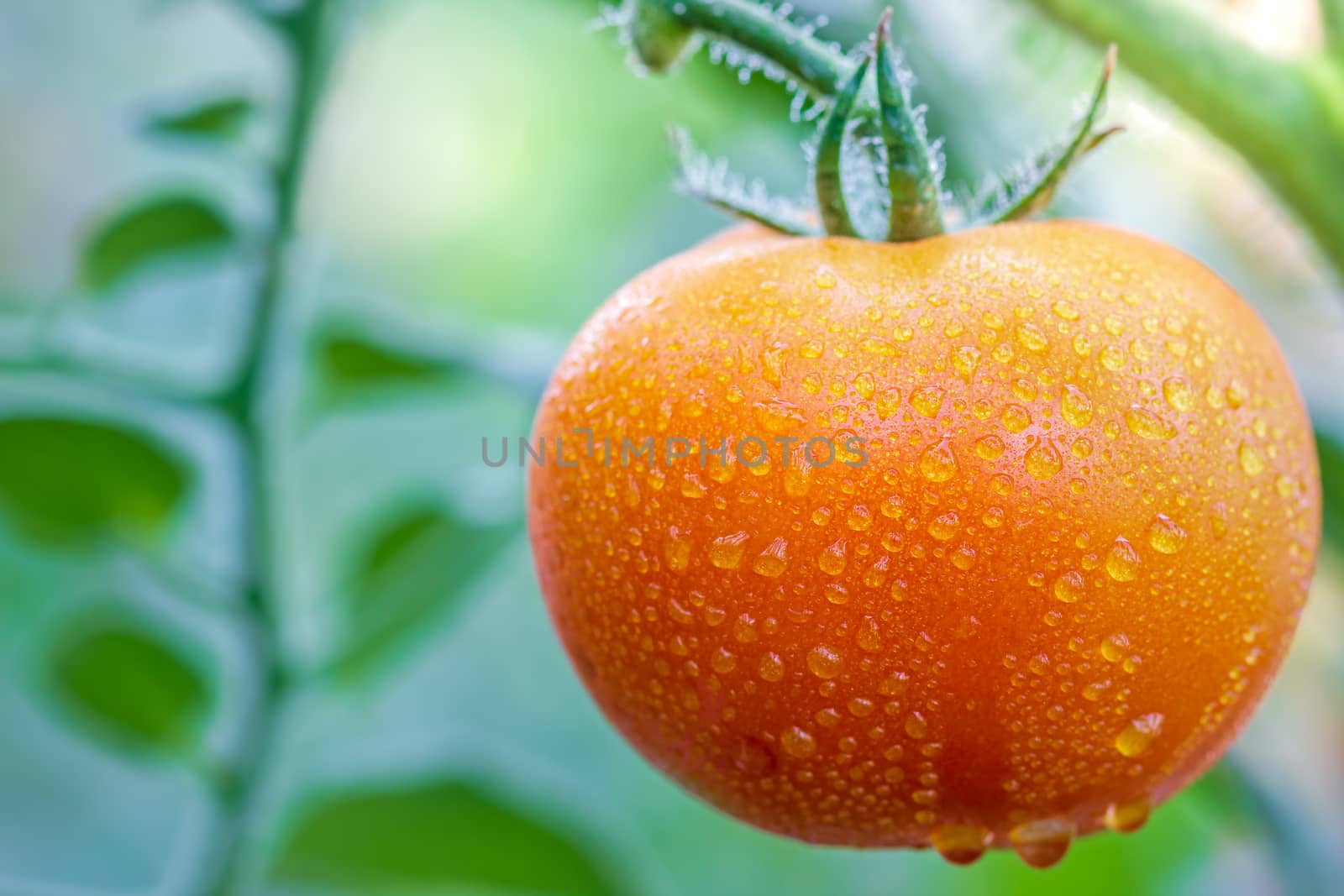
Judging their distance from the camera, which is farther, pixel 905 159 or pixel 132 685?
pixel 132 685

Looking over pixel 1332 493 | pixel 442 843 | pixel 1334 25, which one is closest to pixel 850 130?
pixel 1334 25

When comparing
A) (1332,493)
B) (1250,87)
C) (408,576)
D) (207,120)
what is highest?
(1250,87)

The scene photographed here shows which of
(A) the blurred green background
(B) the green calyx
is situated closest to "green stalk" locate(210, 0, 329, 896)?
(A) the blurred green background

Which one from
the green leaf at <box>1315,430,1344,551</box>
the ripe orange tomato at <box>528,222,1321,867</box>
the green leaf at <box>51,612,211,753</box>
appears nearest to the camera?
the ripe orange tomato at <box>528,222,1321,867</box>

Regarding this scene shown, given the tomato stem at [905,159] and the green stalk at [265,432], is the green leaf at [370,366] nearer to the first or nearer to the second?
the green stalk at [265,432]

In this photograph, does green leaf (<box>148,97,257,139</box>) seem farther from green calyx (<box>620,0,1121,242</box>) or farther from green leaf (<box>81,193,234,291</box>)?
green calyx (<box>620,0,1121,242</box>)

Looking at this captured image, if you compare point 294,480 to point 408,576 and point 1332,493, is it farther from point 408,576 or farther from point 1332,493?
point 1332,493
